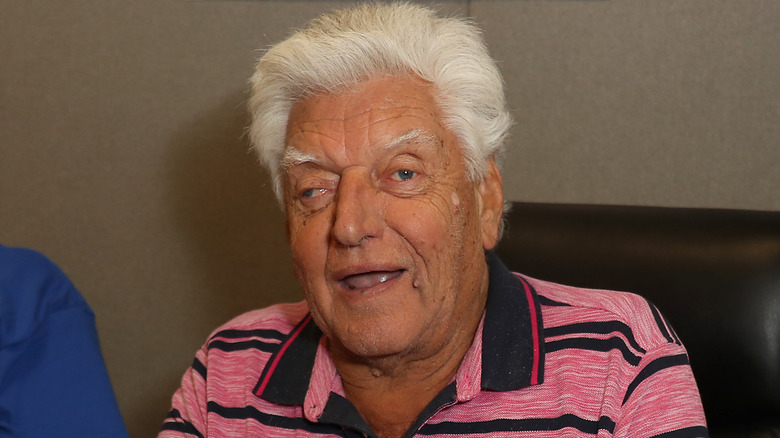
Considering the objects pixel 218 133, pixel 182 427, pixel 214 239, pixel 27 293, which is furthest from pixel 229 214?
pixel 27 293

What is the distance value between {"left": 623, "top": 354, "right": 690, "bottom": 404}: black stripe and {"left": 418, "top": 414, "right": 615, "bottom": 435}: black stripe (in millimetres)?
69

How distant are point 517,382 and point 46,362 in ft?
2.51

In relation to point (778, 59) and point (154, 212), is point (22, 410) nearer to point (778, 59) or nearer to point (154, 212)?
point (154, 212)

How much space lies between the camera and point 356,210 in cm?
122

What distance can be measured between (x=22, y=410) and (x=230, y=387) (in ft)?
1.23

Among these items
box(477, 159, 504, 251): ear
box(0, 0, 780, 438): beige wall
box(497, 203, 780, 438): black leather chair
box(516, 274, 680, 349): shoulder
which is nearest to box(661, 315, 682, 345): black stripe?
box(516, 274, 680, 349): shoulder

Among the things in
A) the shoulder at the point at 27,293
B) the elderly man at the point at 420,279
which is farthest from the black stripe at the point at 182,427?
the shoulder at the point at 27,293

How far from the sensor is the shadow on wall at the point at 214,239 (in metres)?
2.25

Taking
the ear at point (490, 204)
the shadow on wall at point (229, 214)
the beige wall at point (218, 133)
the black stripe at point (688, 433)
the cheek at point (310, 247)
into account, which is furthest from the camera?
the shadow on wall at point (229, 214)

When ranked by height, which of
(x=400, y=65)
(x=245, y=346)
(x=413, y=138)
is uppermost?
(x=400, y=65)

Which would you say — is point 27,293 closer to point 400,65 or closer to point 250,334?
point 250,334

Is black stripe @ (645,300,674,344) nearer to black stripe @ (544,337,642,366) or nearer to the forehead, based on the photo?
black stripe @ (544,337,642,366)

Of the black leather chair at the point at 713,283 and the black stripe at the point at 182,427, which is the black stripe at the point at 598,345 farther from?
the black stripe at the point at 182,427

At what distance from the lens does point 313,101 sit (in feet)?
4.28
